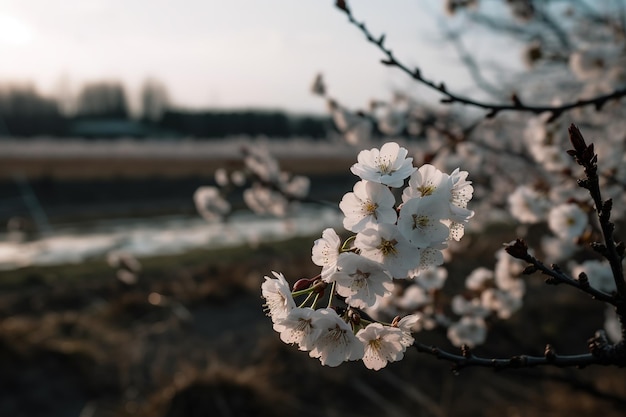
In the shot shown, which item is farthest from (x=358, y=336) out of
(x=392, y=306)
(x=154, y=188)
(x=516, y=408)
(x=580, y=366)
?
(x=154, y=188)

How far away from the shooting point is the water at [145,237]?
12547mm

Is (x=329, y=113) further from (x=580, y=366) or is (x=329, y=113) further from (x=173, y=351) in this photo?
(x=173, y=351)

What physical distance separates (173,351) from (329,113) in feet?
9.90

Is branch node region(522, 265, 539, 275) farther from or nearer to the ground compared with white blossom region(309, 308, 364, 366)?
farther from the ground

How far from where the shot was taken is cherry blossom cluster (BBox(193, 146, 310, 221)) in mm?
3471

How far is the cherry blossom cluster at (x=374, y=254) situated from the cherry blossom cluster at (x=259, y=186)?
236cm

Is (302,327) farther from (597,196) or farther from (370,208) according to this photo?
(597,196)

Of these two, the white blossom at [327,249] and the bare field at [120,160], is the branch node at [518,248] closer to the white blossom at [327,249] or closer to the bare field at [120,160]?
the white blossom at [327,249]

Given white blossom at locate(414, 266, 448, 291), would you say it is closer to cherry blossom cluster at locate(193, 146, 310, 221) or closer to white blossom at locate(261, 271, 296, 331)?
cherry blossom cluster at locate(193, 146, 310, 221)

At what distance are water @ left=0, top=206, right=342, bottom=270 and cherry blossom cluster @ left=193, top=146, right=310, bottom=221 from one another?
6383 mm

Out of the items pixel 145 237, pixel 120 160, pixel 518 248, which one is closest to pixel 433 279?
pixel 518 248

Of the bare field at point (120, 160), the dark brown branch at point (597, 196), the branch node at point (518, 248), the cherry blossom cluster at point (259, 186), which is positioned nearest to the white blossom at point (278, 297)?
the branch node at point (518, 248)

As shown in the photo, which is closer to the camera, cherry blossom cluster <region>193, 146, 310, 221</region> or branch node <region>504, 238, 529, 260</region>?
branch node <region>504, 238, 529, 260</region>

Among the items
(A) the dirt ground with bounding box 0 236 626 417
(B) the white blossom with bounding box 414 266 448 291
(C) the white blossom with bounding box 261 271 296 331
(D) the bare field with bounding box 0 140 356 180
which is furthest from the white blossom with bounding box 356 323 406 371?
(D) the bare field with bounding box 0 140 356 180
